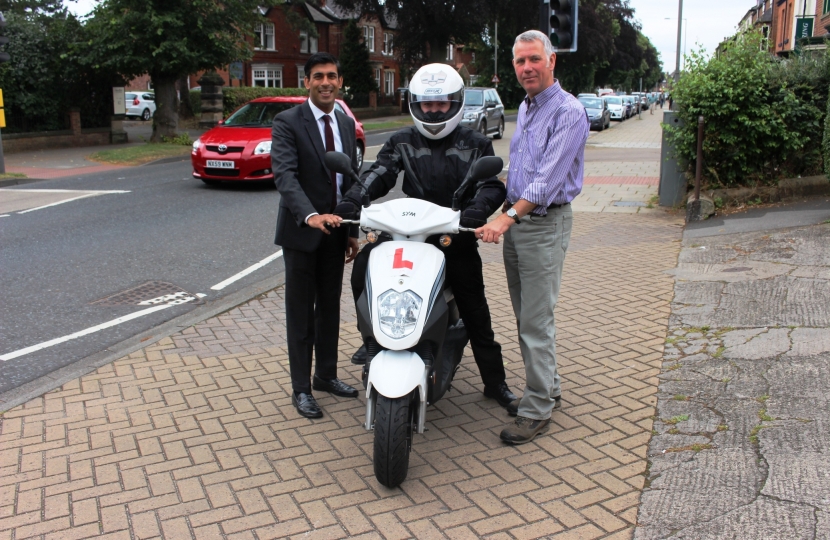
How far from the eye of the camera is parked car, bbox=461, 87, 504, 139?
23828 millimetres

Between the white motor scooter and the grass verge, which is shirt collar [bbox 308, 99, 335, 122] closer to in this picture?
the white motor scooter

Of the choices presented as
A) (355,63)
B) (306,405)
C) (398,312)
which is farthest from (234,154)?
(355,63)

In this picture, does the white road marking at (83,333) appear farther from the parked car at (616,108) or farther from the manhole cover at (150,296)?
the parked car at (616,108)

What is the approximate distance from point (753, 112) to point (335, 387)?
7.34 meters

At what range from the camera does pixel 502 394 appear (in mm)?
4418

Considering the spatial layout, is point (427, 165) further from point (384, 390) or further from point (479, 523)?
point (479, 523)

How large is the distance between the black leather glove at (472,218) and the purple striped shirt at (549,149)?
247 millimetres

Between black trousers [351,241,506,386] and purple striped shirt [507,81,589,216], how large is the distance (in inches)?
16.4

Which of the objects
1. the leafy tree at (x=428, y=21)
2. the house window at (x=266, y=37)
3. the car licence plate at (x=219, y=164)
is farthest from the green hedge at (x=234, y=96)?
the car licence plate at (x=219, y=164)

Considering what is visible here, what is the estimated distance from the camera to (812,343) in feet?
16.4

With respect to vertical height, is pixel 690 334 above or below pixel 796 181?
below

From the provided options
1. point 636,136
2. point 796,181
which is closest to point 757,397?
point 796,181

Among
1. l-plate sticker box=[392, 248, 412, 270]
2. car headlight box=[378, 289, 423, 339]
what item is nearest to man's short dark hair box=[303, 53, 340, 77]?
l-plate sticker box=[392, 248, 412, 270]

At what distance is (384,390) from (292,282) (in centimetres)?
124
